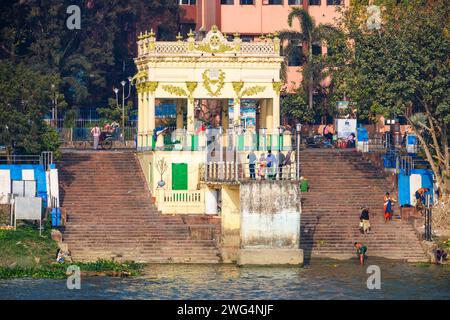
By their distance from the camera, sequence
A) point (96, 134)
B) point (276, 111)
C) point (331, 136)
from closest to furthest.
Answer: point (276, 111) → point (96, 134) → point (331, 136)

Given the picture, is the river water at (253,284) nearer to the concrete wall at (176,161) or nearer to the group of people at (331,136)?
→ the concrete wall at (176,161)

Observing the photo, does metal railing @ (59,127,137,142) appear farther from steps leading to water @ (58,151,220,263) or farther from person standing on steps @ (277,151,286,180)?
person standing on steps @ (277,151,286,180)

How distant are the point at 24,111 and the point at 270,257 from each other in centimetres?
1590

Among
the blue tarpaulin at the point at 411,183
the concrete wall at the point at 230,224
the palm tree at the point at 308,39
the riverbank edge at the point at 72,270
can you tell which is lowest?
the riverbank edge at the point at 72,270

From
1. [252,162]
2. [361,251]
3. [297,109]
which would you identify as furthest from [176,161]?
[297,109]

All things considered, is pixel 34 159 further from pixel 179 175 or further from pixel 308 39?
pixel 308 39

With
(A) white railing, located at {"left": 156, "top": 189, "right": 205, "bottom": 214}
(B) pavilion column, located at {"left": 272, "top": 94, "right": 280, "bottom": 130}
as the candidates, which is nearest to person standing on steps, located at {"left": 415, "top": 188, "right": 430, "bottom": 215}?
(B) pavilion column, located at {"left": 272, "top": 94, "right": 280, "bottom": 130}

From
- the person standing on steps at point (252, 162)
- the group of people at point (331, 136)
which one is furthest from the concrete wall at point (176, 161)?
the group of people at point (331, 136)

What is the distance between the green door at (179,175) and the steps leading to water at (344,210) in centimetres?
580

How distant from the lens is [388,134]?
94875 mm

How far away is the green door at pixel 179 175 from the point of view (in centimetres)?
8619

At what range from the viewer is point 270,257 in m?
77.4

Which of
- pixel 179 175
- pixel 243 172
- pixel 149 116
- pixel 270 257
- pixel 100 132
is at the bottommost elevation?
pixel 270 257
